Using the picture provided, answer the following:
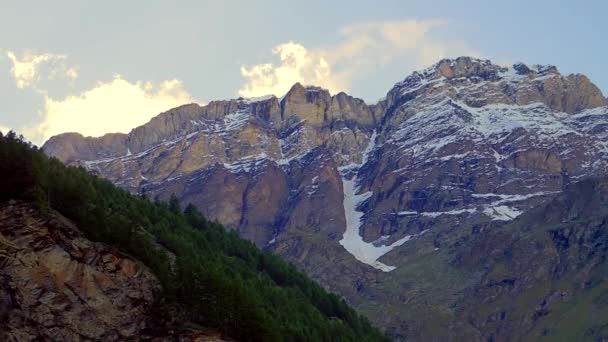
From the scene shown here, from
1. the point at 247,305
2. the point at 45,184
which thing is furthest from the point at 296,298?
the point at 45,184

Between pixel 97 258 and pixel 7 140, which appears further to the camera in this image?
pixel 7 140

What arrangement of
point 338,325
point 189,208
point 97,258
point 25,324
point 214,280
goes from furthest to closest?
point 189,208
point 338,325
point 214,280
point 97,258
point 25,324

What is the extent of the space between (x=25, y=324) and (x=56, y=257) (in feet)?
18.7

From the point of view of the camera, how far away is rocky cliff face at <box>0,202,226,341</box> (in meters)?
74.2

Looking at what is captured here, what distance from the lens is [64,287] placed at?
251 ft

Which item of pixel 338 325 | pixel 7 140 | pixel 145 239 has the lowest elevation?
pixel 338 325

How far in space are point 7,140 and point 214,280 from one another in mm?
22908

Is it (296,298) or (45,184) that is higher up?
(45,184)

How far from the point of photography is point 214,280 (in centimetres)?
8631

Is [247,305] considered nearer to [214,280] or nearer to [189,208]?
[214,280]

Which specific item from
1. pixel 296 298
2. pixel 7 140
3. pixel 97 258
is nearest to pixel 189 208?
pixel 296 298

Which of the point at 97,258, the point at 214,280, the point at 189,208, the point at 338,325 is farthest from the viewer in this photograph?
the point at 189,208

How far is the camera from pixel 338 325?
510ft

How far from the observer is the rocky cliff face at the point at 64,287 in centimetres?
7419
